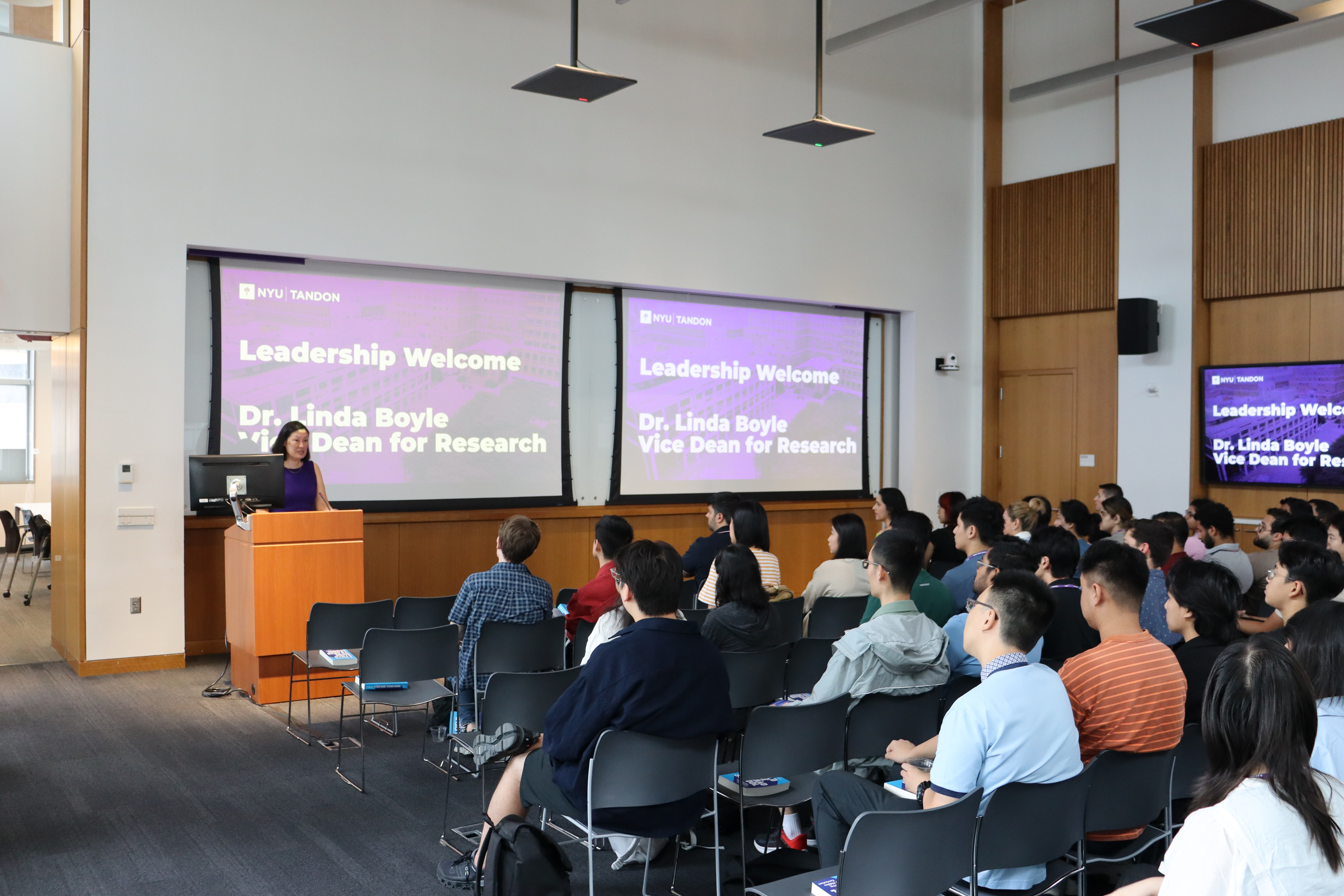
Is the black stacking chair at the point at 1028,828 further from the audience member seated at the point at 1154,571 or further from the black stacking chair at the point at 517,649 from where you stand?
the black stacking chair at the point at 517,649

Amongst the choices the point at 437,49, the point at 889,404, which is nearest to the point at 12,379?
the point at 437,49

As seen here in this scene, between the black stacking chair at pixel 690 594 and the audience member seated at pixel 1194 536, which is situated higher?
the audience member seated at pixel 1194 536

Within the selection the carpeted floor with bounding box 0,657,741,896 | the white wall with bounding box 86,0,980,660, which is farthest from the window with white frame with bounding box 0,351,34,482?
the carpeted floor with bounding box 0,657,741,896

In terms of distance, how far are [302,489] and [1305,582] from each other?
5540 millimetres

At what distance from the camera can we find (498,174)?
792 centimetres

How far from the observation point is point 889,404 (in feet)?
34.7

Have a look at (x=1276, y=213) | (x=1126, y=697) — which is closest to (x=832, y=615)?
(x=1126, y=697)

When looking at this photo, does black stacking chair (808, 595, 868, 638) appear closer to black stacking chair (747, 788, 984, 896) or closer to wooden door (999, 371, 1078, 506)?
black stacking chair (747, 788, 984, 896)

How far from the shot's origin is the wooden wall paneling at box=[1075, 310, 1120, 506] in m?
9.99

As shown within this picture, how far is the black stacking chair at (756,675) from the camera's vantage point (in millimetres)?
4035

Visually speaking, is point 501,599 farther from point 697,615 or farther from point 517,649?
point 697,615

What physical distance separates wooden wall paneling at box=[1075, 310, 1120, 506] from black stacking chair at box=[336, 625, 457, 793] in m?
7.54

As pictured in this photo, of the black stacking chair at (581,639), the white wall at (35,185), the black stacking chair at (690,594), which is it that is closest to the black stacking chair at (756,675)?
the black stacking chair at (581,639)

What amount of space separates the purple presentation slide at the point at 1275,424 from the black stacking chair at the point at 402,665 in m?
7.49
